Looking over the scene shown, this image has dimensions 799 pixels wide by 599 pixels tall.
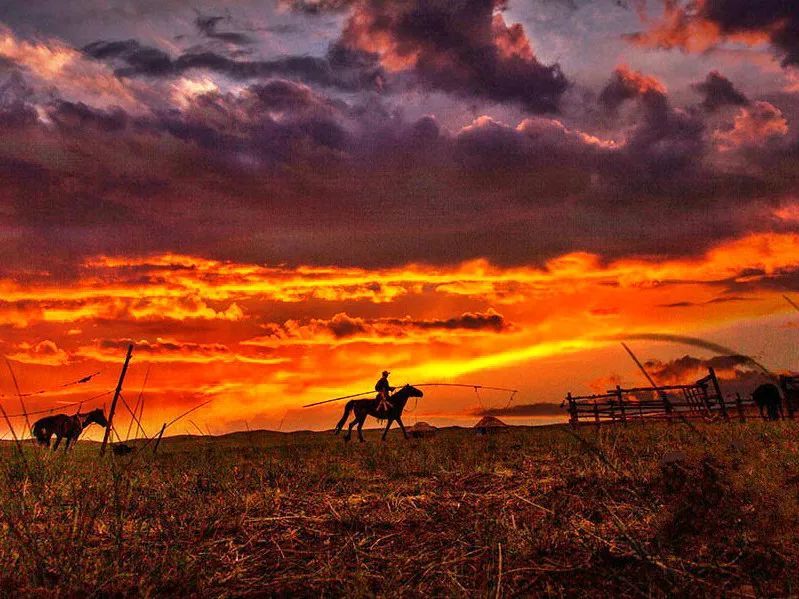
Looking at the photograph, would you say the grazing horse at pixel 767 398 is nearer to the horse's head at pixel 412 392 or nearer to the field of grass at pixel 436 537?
the horse's head at pixel 412 392

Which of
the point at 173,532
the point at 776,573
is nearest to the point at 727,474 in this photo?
the point at 776,573

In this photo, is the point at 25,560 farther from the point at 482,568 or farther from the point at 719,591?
the point at 719,591

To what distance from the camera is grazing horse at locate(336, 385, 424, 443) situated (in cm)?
2428

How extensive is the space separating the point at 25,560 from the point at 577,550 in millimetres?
3703

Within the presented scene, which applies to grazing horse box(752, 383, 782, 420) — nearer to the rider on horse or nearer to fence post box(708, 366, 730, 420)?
fence post box(708, 366, 730, 420)

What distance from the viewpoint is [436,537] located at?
15.9ft

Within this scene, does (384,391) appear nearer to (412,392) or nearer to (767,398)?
(412,392)

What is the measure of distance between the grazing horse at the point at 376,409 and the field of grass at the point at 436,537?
52.2 feet

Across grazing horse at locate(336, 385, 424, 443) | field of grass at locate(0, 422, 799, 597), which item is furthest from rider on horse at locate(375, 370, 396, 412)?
field of grass at locate(0, 422, 799, 597)

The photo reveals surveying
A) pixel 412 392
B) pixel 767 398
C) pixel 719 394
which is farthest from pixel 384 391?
pixel 767 398

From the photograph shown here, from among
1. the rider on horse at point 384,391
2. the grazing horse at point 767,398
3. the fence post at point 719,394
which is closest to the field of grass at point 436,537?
the rider on horse at point 384,391

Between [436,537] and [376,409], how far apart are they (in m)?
20.9

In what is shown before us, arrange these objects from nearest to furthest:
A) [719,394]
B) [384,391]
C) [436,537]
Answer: [436,537] → [384,391] → [719,394]

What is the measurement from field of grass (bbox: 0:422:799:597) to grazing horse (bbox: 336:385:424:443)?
15.9 metres
